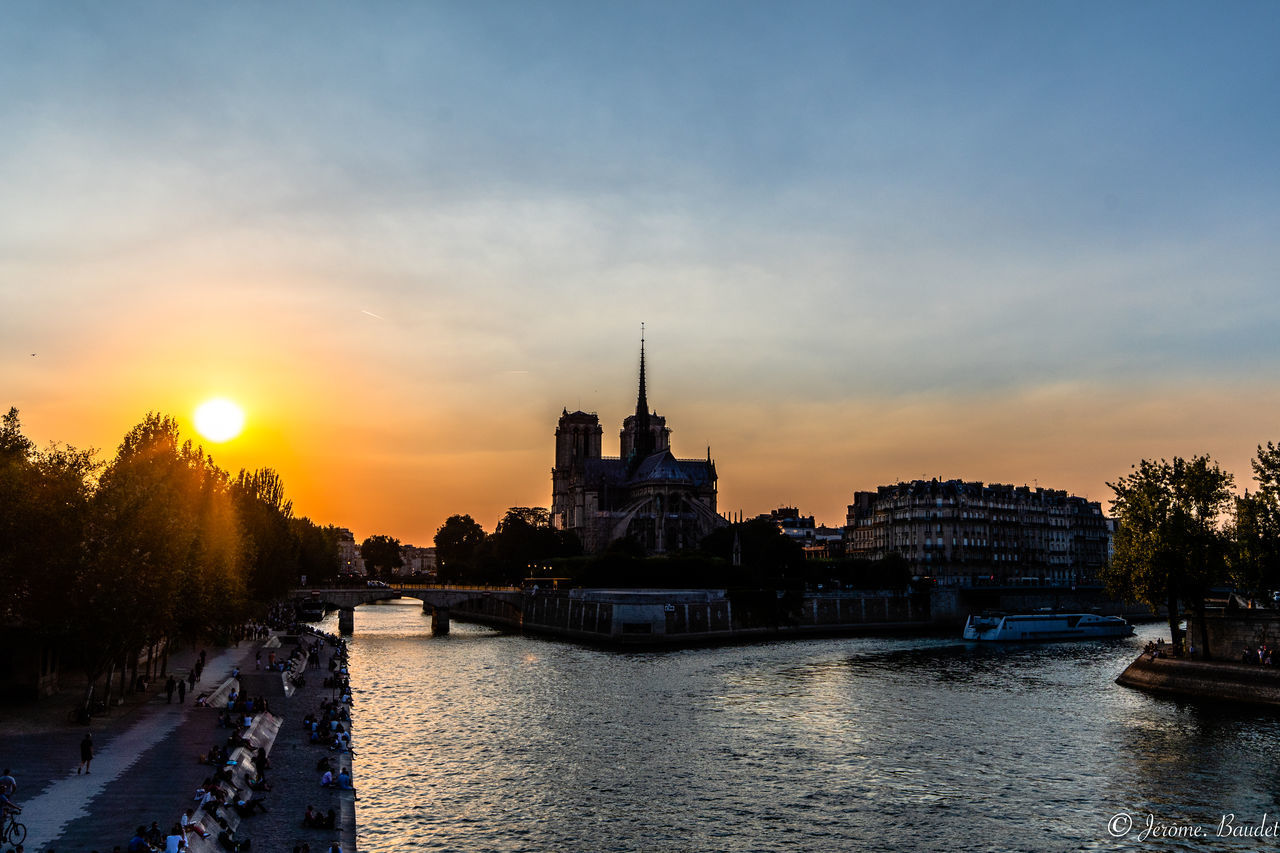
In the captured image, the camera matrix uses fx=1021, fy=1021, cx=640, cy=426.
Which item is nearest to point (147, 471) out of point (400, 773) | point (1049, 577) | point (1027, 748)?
point (400, 773)

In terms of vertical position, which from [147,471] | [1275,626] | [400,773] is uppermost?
[147,471]

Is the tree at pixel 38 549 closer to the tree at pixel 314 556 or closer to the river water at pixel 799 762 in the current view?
the river water at pixel 799 762

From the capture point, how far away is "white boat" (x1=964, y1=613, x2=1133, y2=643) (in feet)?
338

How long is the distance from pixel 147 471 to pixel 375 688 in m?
21.5

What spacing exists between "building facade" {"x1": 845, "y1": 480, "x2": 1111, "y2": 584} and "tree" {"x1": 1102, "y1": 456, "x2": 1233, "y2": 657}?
95580 millimetres

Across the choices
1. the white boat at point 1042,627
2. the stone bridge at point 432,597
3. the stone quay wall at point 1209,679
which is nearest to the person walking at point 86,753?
the stone quay wall at point 1209,679

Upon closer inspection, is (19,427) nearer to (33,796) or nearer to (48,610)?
(48,610)

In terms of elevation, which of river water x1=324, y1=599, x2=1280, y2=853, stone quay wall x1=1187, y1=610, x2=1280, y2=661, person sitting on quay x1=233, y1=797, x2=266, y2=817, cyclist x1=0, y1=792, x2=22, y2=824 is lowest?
river water x1=324, y1=599, x2=1280, y2=853

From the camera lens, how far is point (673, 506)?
17712 cm

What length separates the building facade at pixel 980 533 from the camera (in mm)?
160000

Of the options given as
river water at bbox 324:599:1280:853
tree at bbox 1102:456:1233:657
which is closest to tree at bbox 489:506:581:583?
river water at bbox 324:599:1280:853

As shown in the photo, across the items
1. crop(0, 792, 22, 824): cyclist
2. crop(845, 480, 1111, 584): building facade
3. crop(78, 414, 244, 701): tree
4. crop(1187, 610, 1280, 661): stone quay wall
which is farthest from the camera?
crop(845, 480, 1111, 584): building facade

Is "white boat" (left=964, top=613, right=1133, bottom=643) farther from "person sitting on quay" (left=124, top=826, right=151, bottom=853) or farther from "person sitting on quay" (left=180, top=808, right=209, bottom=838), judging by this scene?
"person sitting on quay" (left=124, top=826, right=151, bottom=853)

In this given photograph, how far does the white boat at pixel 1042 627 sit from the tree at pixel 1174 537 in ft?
135
